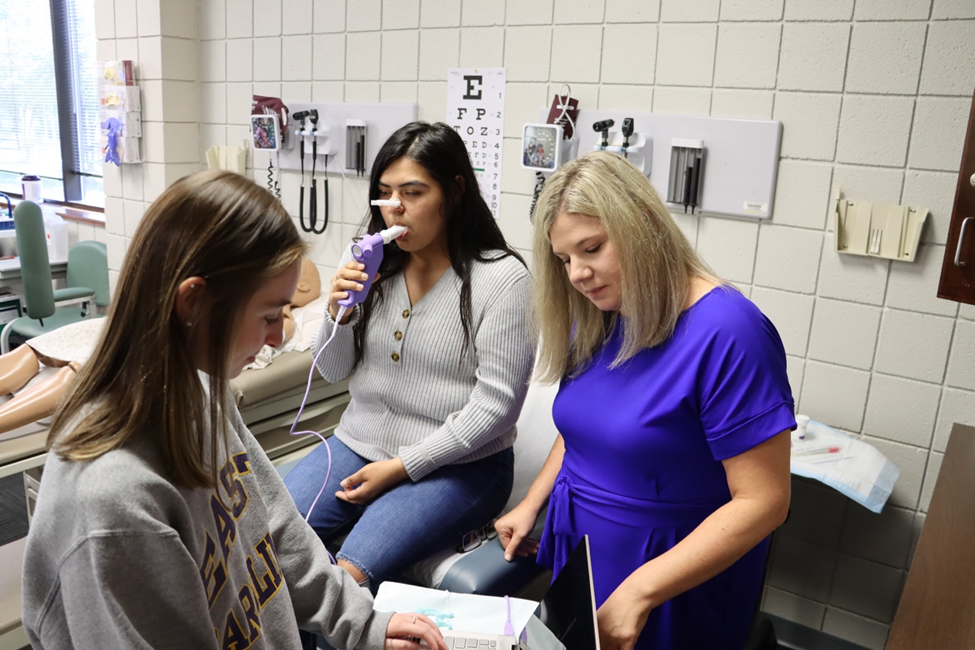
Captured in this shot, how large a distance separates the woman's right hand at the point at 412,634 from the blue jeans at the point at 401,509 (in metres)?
0.48

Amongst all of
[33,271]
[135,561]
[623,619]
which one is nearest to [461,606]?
[623,619]

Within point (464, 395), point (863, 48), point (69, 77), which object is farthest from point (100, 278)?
point (863, 48)

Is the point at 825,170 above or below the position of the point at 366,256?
above

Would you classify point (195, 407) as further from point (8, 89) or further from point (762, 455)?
point (8, 89)

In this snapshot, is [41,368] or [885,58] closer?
[885,58]

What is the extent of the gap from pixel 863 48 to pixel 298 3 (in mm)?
2197

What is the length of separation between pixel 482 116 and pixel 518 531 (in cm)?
157

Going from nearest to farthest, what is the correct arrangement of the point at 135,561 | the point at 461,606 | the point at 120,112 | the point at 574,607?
the point at 135,561, the point at 574,607, the point at 461,606, the point at 120,112

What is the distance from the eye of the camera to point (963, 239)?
57.0 inches

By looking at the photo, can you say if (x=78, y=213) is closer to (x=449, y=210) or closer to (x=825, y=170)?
(x=449, y=210)

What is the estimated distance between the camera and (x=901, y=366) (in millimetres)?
1986

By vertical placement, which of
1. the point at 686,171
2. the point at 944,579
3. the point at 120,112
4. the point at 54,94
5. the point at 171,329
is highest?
the point at 54,94

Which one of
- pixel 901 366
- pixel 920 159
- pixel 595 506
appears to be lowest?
pixel 595 506

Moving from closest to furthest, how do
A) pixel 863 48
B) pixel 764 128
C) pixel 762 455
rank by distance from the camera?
pixel 762 455 → pixel 863 48 → pixel 764 128
